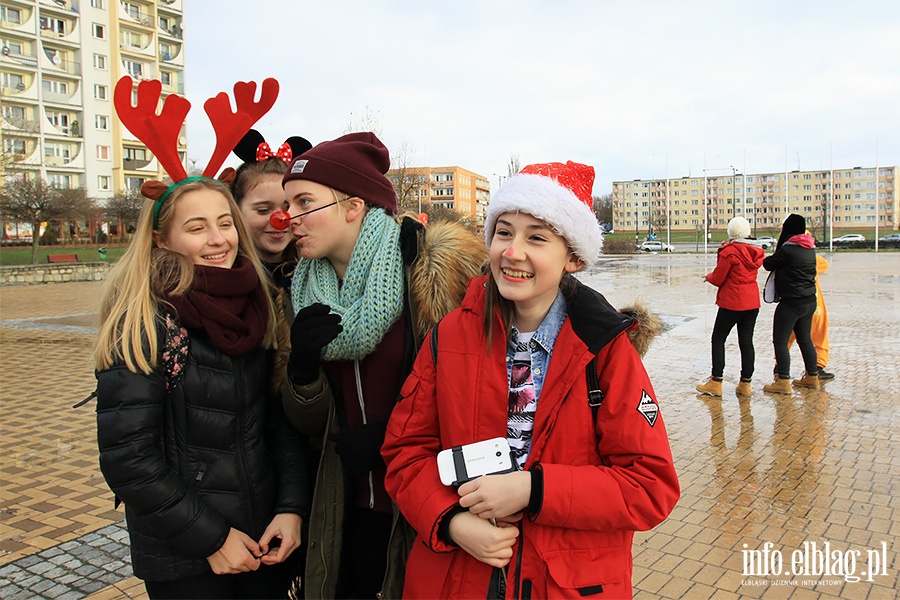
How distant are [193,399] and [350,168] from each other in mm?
891

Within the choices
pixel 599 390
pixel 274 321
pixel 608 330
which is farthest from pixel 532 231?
pixel 274 321

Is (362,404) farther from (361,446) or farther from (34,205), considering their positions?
(34,205)

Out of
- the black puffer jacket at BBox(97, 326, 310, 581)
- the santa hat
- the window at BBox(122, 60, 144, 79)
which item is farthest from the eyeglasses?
the window at BBox(122, 60, 144, 79)

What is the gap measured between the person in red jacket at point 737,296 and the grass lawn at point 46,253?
99.1ft

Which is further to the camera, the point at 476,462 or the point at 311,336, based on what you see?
the point at 311,336

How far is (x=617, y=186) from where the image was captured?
4407 inches

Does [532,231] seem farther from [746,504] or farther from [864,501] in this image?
[864,501]

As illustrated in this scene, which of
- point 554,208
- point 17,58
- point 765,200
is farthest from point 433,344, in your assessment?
point 765,200

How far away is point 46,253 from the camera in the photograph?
34.8m

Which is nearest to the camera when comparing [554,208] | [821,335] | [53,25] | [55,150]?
[554,208]

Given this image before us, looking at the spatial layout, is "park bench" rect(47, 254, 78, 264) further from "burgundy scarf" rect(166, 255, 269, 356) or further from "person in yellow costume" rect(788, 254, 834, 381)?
"burgundy scarf" rect(166, 255, 269, 356)

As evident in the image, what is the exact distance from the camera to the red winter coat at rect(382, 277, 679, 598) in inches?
61.2

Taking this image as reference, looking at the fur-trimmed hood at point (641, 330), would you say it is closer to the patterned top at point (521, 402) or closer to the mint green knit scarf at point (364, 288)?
the patterned top at point (521, 402)

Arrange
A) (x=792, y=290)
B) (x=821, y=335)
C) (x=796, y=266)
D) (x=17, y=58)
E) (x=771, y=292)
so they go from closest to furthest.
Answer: (x=796, y=266) → (x=792, y=290) → (x=771, y=292) → (x=821, y=335) → (x=17, y=58)
